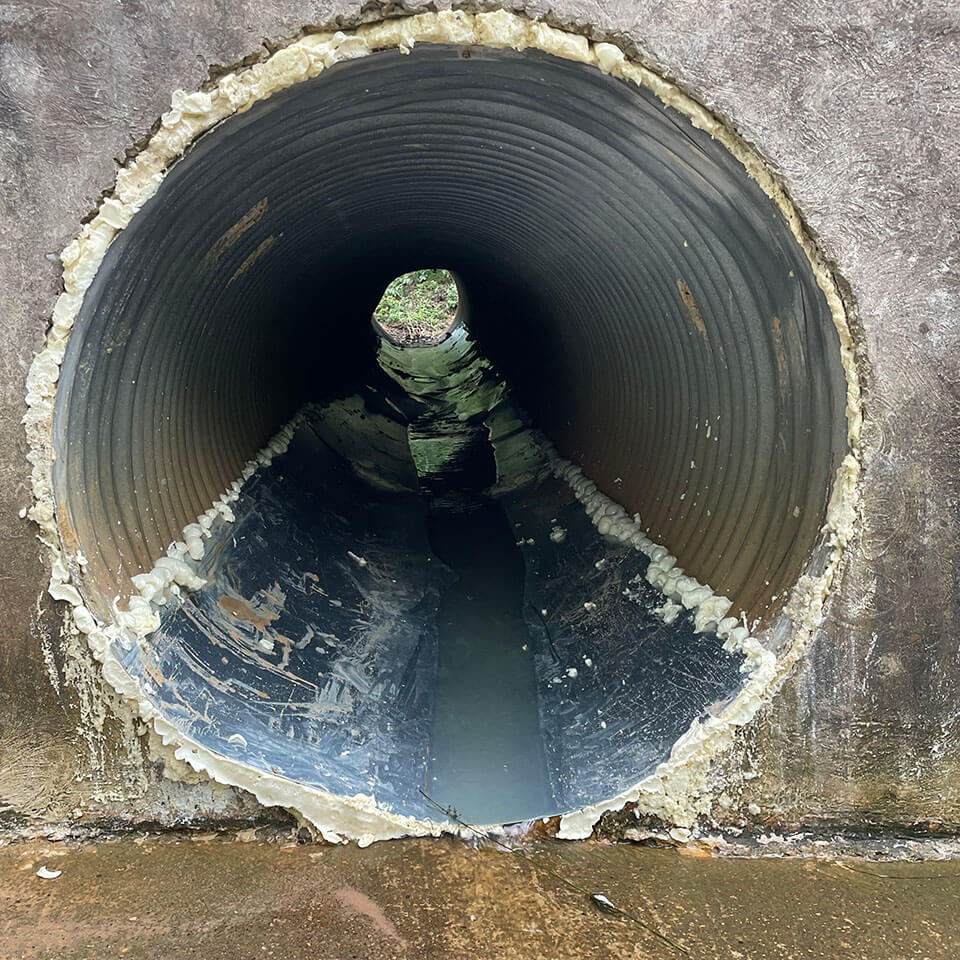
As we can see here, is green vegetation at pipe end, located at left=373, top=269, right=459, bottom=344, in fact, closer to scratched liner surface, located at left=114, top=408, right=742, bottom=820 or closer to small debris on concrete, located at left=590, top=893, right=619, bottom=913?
scratched liner surface, located at left=114, top=408, right=742, bottom=820

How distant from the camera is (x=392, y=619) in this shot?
394 cm

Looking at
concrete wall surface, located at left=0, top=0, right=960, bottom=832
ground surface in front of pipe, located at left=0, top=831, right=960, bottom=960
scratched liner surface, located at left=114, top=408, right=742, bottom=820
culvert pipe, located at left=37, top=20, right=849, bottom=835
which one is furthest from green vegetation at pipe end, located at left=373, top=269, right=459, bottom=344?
ground surface in front of pipe, located at left=0, top=831, right=960, bottom=960

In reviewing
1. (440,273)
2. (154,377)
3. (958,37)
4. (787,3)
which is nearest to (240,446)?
(154,377)

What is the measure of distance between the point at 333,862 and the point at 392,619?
58.0 inches

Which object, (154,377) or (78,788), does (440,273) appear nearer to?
(154,377)

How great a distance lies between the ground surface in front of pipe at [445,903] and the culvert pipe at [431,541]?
8.1 inches

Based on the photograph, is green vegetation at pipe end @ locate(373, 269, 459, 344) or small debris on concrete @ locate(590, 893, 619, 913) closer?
small debris on concrete @ locate(590, 893, 619, 913)

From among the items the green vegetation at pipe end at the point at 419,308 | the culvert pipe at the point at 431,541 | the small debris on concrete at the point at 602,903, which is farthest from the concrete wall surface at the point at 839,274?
the green vegetation at pipe end at the point at 419,308

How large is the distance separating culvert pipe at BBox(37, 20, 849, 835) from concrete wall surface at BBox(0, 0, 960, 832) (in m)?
0.14

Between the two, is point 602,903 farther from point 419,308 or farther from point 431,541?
point 419,308

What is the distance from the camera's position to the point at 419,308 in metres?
12.1

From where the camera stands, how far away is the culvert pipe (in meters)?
2.56

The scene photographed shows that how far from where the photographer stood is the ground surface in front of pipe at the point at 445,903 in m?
2.22

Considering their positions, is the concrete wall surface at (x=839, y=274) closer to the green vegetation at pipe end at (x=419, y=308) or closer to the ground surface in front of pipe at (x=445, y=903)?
the ground surface in front of pipe at (x=445, y=903)
